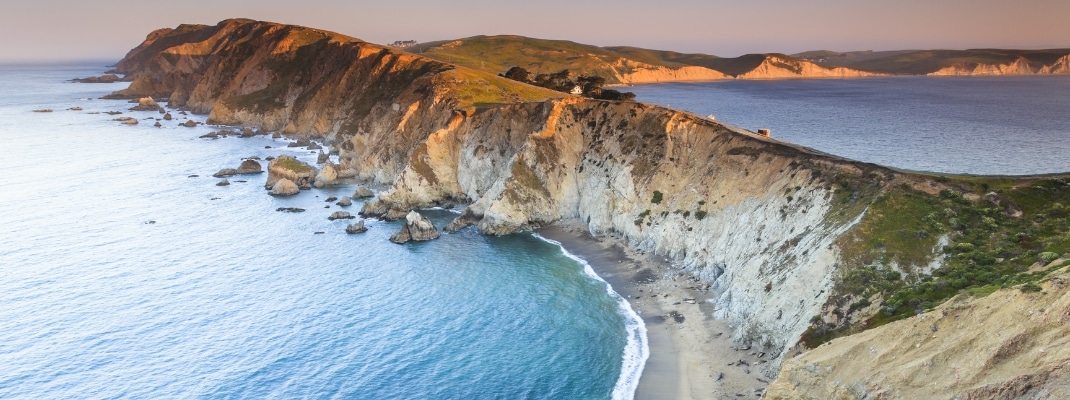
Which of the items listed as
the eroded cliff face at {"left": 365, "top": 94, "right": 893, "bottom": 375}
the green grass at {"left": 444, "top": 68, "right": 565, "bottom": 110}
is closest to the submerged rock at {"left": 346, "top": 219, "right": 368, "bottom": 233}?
the eroded cliff face at {"left": 365, "top": 94, "right": 893, "bottom": 375}

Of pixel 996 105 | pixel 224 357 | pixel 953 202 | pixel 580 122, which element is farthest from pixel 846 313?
pixel 996 105

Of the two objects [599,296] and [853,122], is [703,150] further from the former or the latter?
[853,122]

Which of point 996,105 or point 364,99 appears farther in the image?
point 996,105

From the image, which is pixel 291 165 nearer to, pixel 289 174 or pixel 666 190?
pixel 289 174

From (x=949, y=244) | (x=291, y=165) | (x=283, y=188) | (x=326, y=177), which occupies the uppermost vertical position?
(x=949, y=244)

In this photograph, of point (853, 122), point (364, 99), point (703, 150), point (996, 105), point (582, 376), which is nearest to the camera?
point (582, 376)

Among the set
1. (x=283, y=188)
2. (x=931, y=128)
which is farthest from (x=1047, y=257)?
(x=931, y=128)
